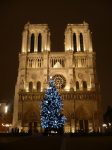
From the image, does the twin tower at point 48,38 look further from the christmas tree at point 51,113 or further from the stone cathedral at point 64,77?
the christmas tree at point 51,113

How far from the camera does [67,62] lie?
170 feet

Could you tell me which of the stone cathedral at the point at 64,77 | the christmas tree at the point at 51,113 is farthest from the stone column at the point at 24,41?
the christmas tree at the point at 51,113

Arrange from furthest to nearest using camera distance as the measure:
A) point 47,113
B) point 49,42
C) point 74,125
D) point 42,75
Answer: point 49,42 → point 42,75 → point 74,125 → point 47,113

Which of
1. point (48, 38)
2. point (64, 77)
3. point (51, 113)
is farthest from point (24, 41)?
point (51, 113)

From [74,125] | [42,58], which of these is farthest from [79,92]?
[42,58]

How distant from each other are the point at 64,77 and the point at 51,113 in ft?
50.8

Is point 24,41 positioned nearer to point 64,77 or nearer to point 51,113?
point 64,77

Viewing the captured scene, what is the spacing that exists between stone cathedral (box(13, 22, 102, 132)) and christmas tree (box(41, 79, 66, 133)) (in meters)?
10.0

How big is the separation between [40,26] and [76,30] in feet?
27.2

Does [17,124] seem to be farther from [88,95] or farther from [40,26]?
[40,26]

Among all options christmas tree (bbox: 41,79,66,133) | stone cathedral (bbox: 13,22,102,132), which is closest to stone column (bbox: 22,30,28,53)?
stone cathedral (bbox: 13,22,102,132)

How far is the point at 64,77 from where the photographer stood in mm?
51625

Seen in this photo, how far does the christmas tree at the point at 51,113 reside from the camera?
3697cm

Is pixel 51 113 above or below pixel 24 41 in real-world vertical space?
below
